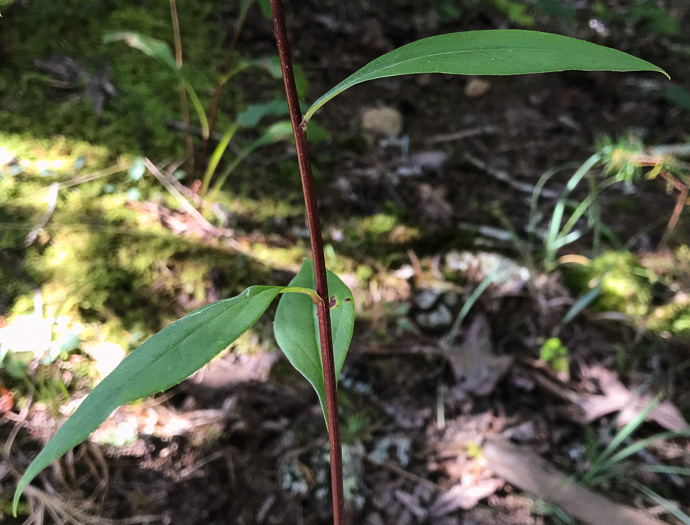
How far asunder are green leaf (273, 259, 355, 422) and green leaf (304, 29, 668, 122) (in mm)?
316

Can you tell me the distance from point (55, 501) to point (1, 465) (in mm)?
137

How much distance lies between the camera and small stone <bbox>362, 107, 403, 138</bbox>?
7.23ft

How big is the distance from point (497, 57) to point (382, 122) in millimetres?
1903

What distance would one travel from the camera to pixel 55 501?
0.85 metres

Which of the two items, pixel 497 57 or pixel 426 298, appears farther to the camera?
pixel 426 298

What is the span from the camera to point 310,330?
631 millimetres

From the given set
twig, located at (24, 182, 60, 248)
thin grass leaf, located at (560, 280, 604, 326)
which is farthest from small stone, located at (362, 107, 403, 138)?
twig, located at (24, 182, 60, 248)

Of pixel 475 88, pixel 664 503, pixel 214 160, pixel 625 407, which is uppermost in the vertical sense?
pixel 475 88

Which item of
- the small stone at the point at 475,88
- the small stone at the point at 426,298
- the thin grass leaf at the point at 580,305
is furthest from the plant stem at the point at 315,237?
the small stone at the point at 475,88

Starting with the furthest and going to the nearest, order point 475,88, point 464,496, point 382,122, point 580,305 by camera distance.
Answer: point 475,88 → point 382,122 → point 580,305 → point 464,496

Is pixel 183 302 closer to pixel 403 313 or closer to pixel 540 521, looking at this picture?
pixel 403 313

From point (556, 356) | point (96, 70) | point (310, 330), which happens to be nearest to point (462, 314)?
point (556, 356)

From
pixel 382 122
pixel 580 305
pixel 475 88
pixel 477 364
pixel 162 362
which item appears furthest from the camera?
pixel 475 88

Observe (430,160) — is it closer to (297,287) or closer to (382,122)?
(382,122)
